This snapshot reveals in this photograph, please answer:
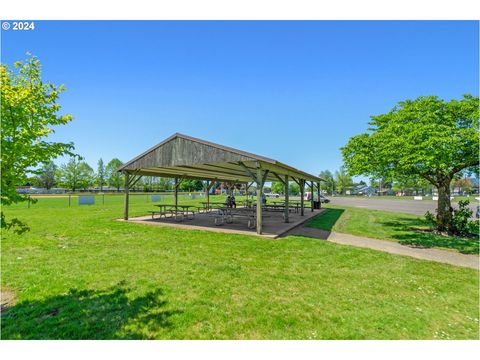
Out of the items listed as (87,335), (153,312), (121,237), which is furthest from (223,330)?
(121,237)

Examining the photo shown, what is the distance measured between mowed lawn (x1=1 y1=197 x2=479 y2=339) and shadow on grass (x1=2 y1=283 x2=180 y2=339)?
1 cm

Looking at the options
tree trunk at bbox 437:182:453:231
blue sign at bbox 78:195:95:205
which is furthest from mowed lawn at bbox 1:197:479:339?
blue sign at bbox 78:195:95:205

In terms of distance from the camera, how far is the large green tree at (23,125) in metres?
3.20

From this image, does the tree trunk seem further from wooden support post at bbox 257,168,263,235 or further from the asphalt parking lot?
the asphalt parking lot

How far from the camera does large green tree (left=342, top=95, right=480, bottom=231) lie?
8219 mm

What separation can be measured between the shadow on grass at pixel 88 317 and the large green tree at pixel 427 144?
9323 mm

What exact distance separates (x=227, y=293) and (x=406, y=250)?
7.18m

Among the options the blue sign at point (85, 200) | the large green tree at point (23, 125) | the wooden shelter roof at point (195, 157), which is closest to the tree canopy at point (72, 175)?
the blue sign at point (85, 200)

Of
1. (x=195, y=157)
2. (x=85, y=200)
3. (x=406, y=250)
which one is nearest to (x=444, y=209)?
(x=406, y=250)

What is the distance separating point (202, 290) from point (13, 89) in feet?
14.7

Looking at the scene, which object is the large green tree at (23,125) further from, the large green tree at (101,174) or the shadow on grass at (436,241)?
the large green tree at (101,174)

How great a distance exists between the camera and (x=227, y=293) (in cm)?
439

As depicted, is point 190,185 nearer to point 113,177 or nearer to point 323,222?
point 113,177

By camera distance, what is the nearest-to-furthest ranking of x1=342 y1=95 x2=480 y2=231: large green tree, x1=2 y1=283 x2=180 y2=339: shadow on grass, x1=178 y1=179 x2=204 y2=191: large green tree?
x1=2 y1=283 x2=180 y2=339: shadow on grass → x1=342 y1=95 x2=480 y2=231: large green tree → x1=178 y1=179 x2=204 y2=191: large green tree
